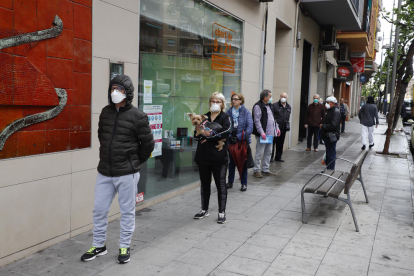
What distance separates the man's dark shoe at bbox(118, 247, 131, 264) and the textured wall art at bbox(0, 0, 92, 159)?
1.36 metres

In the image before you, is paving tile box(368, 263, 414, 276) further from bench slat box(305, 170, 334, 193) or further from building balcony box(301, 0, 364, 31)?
building balcony box(301, 0, 364, 31)

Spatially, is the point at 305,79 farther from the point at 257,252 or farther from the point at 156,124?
the point at 257,252

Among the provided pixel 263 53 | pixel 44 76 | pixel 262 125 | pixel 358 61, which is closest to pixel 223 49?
pixel 262 125

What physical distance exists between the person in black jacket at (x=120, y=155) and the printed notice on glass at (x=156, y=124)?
2.29 m

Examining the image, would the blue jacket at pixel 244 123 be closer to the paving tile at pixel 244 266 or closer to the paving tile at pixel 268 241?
the paving tile at pixel 268 241

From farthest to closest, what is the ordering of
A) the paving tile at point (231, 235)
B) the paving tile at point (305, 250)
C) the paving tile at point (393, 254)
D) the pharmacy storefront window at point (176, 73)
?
the pharmacy storefront window at point (176, 73), the paving tile at point (231, 235), the paving tile at point (305, 250), the paving tile at point (393, 254)

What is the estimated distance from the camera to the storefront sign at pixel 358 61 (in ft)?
81.8

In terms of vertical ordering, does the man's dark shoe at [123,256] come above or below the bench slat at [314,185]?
below

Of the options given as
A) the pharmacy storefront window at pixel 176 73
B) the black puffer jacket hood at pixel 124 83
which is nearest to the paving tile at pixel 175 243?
the pharmacy storefront window at pixel 176 73

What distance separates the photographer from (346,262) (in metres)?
4.34

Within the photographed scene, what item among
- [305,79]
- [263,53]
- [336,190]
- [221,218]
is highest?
[263,53]

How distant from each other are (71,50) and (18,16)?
30.3 inches

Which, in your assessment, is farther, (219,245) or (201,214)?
(201,214)

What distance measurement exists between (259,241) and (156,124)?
276cm
